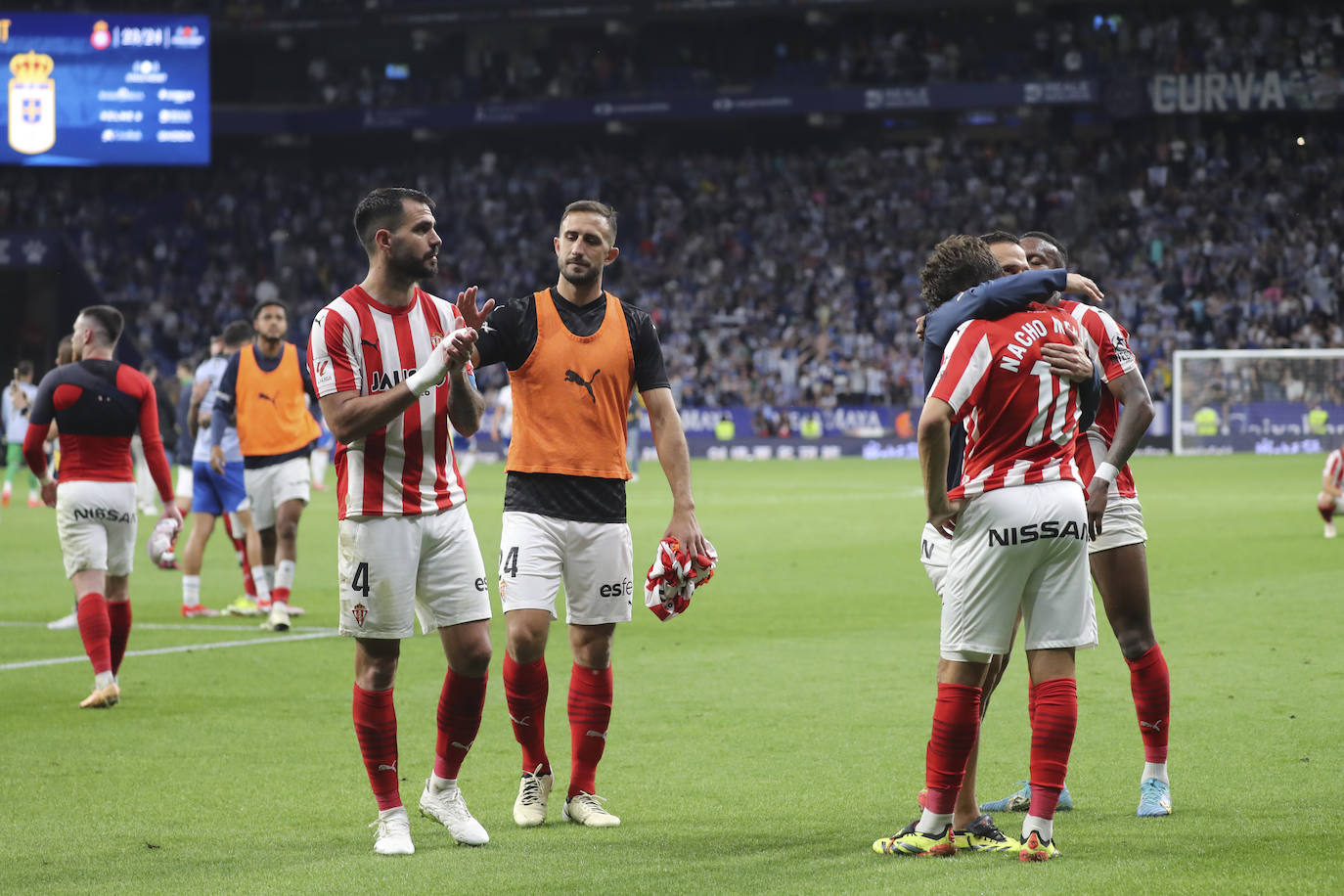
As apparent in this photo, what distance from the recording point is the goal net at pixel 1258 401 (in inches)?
1410

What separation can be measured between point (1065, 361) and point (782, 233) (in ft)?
137

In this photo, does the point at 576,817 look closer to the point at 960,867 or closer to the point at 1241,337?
the point at 960,867

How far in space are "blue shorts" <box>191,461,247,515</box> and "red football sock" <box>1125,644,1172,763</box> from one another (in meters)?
8.72

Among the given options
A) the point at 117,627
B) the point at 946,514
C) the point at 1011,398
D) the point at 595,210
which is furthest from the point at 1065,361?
the point at 117,627

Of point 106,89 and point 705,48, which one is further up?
point 705,48

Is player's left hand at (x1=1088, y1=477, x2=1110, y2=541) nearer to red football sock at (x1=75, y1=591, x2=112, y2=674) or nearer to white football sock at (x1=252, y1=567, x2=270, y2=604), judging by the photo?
red football sock at (x1=75, y1=591, x2=112, y2=674)

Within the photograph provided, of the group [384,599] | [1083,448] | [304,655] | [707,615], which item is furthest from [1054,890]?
[707,615]

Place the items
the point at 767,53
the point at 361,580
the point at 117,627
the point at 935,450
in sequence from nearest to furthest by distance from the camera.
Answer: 1. the point at 935,450
2. the point at 361,580
3. the point at 117,627
4. the point at 767,53

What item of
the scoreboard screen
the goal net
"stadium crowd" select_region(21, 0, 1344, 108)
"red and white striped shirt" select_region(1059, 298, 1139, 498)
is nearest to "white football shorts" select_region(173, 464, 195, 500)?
"red and white striped shirt" select_region(1059, 298, 1139, 498)

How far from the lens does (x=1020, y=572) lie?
211 inches

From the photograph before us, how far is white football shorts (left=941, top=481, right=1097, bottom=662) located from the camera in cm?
533

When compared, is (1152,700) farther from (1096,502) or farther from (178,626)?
(178,626)

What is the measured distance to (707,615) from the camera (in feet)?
41.5

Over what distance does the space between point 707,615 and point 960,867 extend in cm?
743
